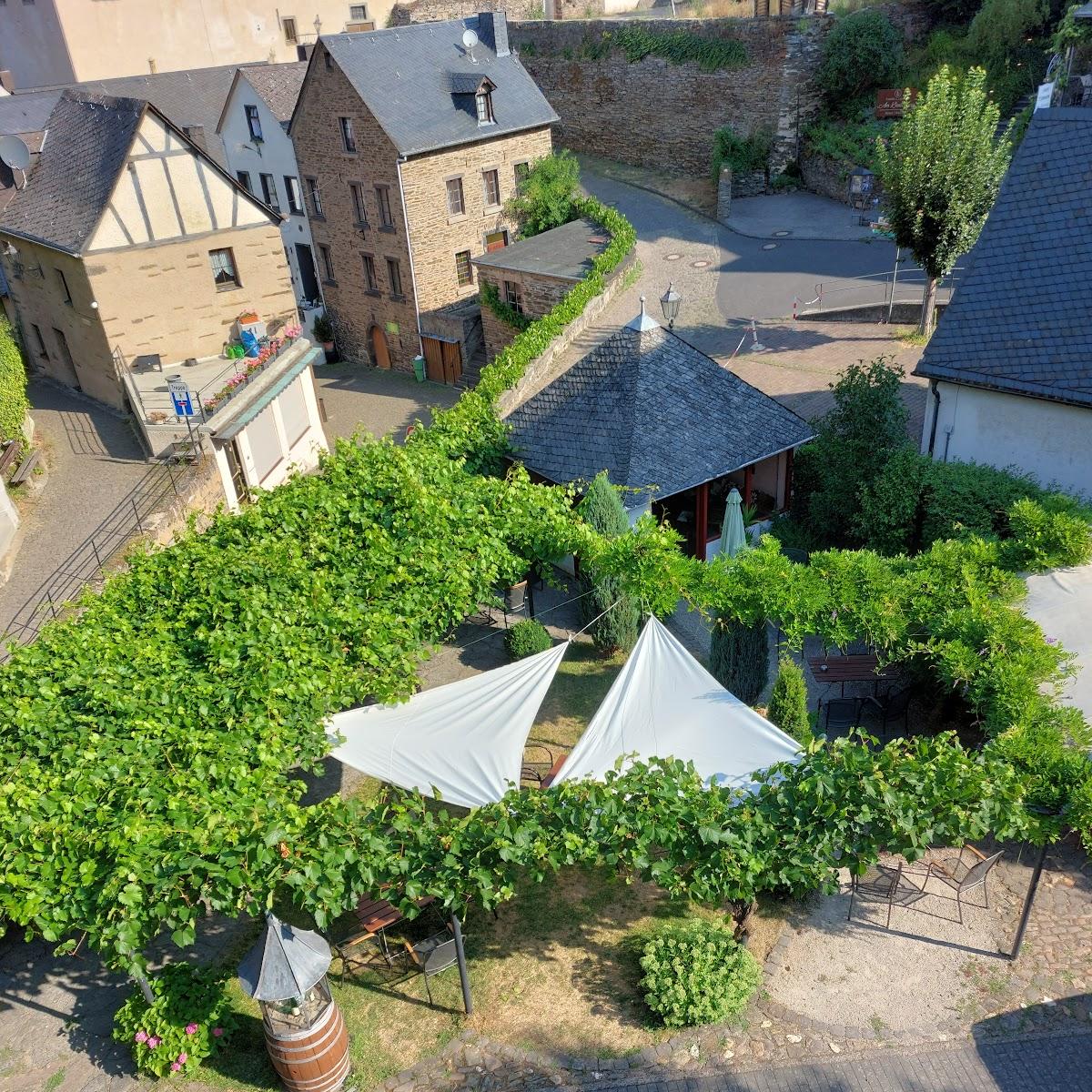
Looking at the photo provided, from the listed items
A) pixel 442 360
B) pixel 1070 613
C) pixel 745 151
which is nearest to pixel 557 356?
pixel 442 360

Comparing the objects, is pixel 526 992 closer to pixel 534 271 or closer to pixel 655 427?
pixel 655 427

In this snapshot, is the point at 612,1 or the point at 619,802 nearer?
the point at 619,802

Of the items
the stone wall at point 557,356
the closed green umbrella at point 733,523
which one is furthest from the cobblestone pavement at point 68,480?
the closed green umbrella at point 733,523

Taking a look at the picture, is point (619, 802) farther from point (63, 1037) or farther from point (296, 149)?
point (296, 149)

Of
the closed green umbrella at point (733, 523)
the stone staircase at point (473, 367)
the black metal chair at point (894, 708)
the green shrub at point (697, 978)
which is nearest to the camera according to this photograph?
the green shrub at point (697, 978)

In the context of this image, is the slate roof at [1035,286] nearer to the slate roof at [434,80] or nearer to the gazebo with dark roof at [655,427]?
the gazebo with dark roof at [655,427]

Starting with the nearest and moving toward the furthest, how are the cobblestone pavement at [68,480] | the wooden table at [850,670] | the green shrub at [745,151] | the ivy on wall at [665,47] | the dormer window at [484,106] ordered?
the wooden table at [850,670] → the cobblestone pavement at [68,480] → the dormer window at [484,106] → the green shrub at [745,151] → the ivy on wall at [665,47]

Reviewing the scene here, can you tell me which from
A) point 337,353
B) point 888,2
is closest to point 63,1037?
point 337,353
